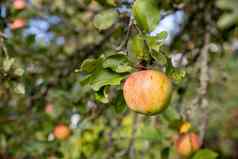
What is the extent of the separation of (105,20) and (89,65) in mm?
344

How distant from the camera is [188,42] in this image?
185 cm

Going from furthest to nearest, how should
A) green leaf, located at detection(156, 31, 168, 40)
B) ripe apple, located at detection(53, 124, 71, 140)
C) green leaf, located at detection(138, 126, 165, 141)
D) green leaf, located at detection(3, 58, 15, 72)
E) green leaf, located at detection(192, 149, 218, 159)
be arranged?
ripe apple, located at detection(53, 124, 71, 140)
green leaf, located at detection(138, 126, 165, 141)
green leaf, located at detection(192, 149, 218, 159)
green leaf, located at detection(3, 58, 15, 72)
green leaf, located at detection(156, 31, 168, 40)

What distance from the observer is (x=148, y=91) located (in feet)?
2.85

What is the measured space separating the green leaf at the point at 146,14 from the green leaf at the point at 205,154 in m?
0.47

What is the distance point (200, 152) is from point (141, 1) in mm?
533

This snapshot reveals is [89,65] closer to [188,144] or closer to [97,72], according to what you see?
[97,72]

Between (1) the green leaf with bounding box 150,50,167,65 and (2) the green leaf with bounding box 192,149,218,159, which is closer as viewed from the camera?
(1) the green leaf with bounding box 150,50,167,65

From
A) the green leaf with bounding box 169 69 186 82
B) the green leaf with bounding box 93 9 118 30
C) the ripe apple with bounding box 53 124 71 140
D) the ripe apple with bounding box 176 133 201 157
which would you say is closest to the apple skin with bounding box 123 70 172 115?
the green leaf with bounding box 169 69 186 82

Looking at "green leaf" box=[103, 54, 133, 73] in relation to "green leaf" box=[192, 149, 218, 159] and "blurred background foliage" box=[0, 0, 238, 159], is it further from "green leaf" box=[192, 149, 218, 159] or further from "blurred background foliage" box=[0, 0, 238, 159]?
"green leaf" box=[192, 149, 218, 159]

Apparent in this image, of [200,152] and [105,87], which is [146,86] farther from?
[200,152]

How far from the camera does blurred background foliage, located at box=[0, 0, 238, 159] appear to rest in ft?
2.94

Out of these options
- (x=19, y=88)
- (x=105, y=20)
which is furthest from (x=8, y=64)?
(x=105, y=20)

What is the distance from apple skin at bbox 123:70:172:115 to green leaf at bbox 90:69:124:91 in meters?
0.03

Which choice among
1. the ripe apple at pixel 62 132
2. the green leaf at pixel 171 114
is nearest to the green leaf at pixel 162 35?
the green leaf at pixel 171 114
